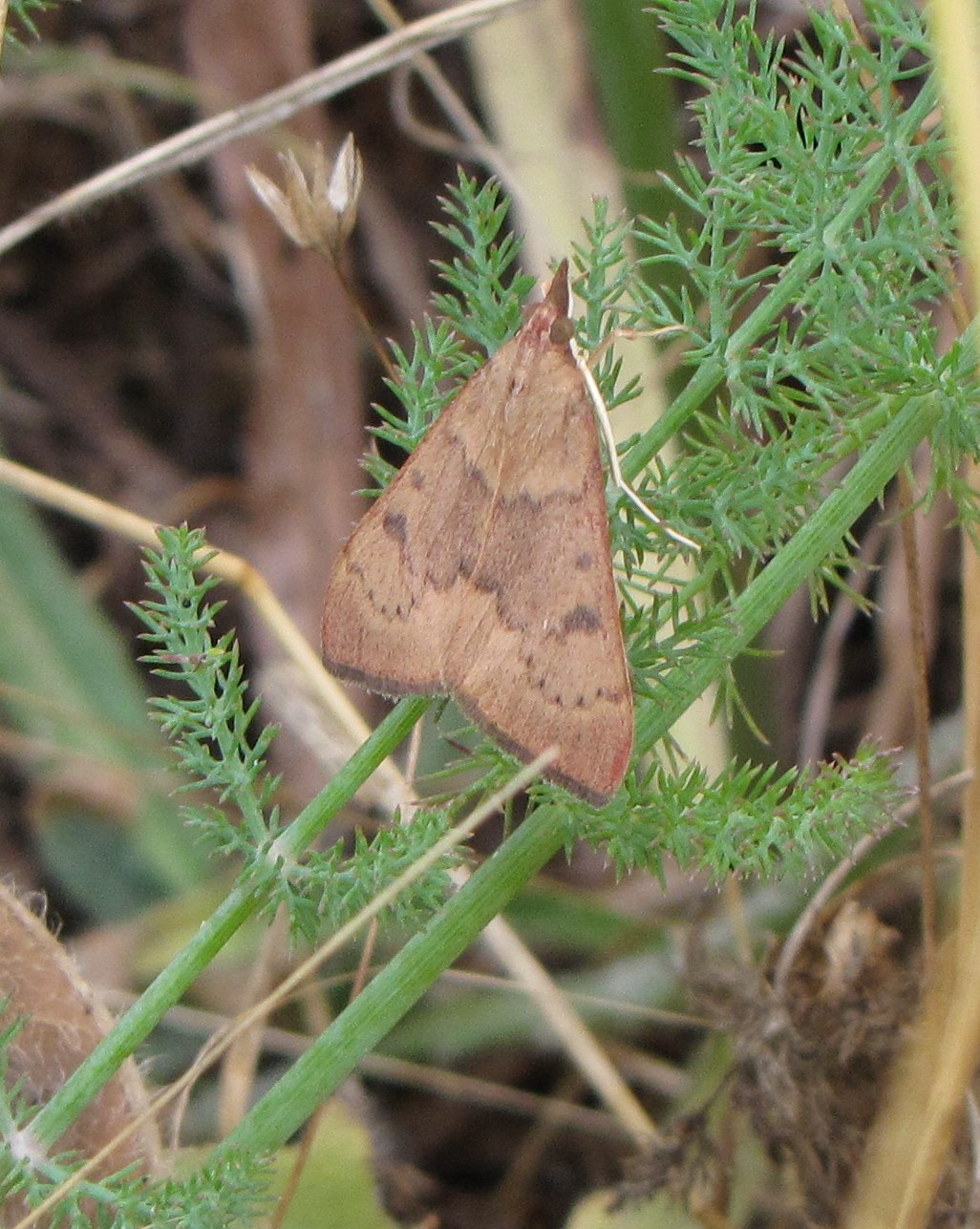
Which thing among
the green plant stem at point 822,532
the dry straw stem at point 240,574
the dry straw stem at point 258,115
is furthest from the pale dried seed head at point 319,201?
the green plant stem at point 822,532

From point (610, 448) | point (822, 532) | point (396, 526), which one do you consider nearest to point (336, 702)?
point (396, 526)

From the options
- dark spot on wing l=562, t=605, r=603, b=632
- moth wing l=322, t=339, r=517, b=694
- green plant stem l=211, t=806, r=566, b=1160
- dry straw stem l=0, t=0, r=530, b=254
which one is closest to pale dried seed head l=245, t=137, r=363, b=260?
dry straw stem l=0, t=0, r=530, b=254

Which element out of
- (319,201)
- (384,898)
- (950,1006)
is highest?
(319,201)

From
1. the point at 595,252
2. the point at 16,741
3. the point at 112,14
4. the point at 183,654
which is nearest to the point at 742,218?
the point at 595,252

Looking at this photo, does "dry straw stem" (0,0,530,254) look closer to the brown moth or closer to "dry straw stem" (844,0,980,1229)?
the brown moth

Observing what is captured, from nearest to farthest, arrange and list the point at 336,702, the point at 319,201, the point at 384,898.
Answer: the point at 384,898 → the point at 319,201 → the point at 336,702

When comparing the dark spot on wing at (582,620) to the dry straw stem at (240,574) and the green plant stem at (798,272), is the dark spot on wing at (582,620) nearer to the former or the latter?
the green plant stem at (798,272)

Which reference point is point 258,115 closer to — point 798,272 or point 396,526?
point 396,526
